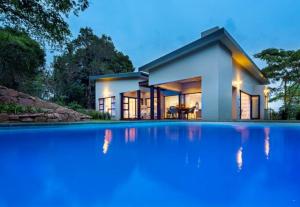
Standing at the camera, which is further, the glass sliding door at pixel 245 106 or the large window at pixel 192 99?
the glass sliding door at pixel 245 106

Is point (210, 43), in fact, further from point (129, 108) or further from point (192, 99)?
point (129, 108)

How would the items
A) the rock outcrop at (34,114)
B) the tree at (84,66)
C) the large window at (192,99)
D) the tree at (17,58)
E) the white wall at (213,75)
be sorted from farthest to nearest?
1. the tree at (84,66)
2. the large window at (192,99)
3. the white wall at (213,75)
4. the tree at (17,58)
5. the rock outcrop at (34,114)

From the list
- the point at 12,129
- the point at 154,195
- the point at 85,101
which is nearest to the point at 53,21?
the point at 12,129

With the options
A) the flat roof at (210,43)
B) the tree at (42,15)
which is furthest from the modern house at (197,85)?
the tree at (42,15)

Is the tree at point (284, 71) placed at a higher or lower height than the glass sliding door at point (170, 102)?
higher

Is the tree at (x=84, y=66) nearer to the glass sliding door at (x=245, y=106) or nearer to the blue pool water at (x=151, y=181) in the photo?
the glass sliding door at (x=245, y=106)

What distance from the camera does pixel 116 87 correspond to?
57.5 ft

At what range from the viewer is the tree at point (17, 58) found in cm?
1080

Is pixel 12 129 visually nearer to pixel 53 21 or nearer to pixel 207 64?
pixel 53 21

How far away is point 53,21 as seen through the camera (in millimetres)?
9844

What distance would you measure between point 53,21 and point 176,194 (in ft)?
33.4

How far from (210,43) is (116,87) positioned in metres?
8.68

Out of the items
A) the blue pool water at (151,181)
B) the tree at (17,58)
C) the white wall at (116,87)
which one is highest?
the tree at (17,58)

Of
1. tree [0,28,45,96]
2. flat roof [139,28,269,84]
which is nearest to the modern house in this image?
flat roof [139,28,269,84]
